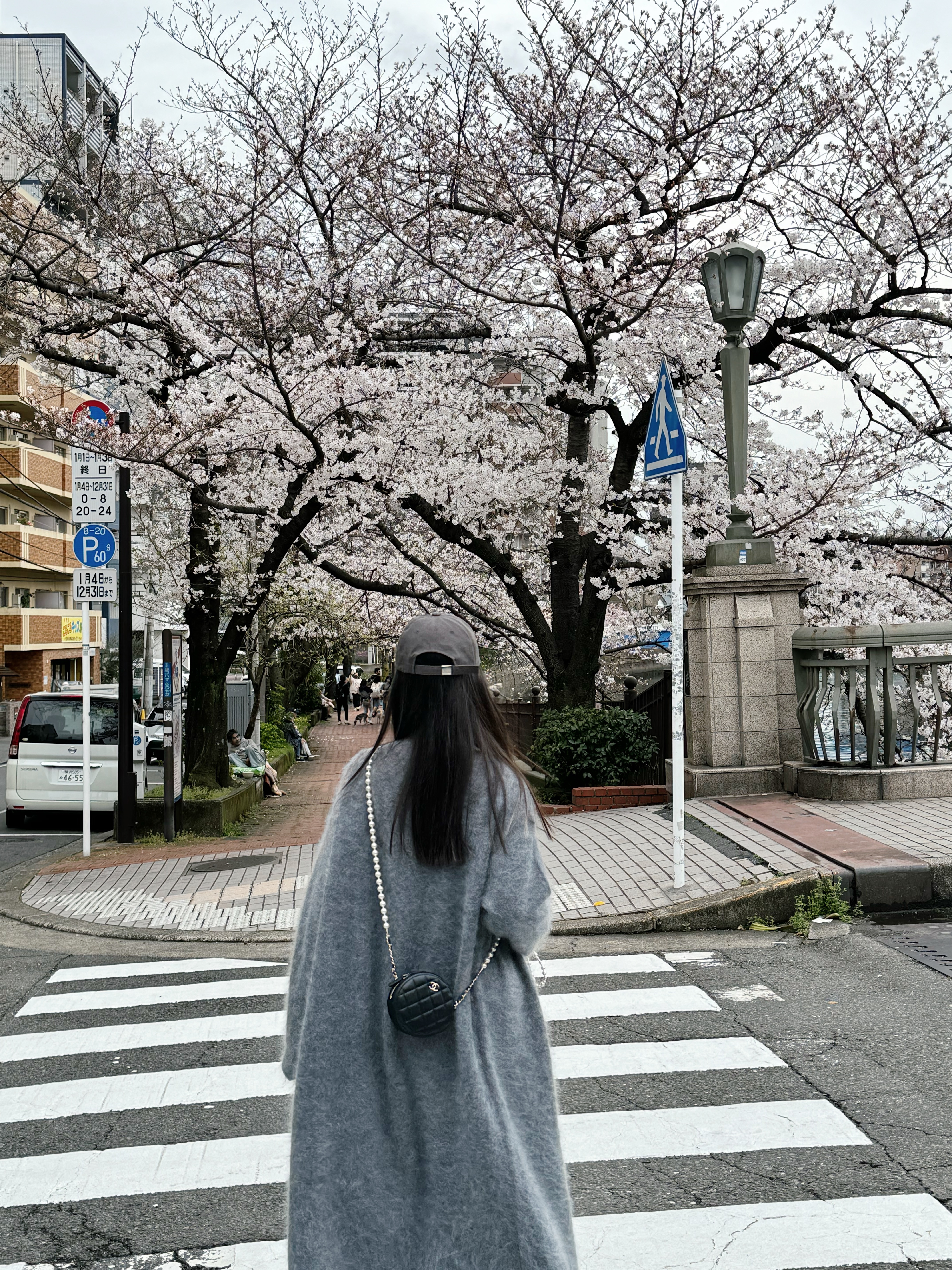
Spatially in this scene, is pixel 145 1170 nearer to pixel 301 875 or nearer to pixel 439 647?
pixel 439 647

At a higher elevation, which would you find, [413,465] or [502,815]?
[413,465]

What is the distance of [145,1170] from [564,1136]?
1516mm

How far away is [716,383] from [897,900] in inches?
342

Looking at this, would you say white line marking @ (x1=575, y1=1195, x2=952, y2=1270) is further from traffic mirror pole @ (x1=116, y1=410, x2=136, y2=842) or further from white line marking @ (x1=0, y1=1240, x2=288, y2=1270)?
traffic mirror pole @ (x1=116, y1=410, x2=136, y2=842)

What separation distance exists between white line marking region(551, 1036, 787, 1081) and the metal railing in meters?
5.14

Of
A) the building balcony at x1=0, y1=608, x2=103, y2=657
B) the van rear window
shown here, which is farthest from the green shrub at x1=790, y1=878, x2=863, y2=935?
the building balcony at x1=0, y1=608, x2=103, y2=657

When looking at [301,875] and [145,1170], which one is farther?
[301,875]

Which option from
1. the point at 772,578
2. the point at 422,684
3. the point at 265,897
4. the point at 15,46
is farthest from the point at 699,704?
the point at 15,46

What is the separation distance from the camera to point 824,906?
732 cm

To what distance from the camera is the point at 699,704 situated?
10.9 meters

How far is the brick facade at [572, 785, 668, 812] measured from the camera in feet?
39.4

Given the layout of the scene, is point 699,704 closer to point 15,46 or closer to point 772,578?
point 772,578

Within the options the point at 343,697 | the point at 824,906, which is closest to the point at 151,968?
the point at 824,906

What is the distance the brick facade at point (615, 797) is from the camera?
12.0m
